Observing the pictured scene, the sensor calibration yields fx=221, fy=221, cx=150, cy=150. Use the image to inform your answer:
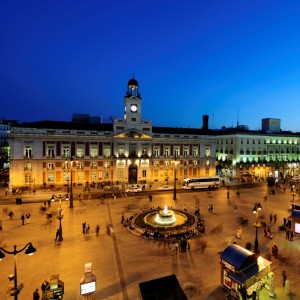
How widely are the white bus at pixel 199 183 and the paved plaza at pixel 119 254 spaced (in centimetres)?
1504

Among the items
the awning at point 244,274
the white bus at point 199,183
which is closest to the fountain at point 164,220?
the awning at point 244,274

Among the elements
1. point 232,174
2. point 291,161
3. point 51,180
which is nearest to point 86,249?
point 51,180

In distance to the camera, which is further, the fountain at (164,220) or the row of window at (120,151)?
the row of window at (120,151)

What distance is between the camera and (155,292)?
1145 cm

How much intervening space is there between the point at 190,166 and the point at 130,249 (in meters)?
42.2

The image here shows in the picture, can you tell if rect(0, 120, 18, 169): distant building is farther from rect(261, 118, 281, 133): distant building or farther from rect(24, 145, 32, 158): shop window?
rect(261, 118, 281, 133): distant building

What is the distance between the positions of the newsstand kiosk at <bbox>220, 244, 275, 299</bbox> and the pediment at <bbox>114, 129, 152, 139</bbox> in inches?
1633

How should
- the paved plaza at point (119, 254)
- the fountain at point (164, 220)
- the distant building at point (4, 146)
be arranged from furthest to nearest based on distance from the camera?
the distant building at point (4, 146), the fountain at point (164, 220), the paved plaza at point (119, 254)

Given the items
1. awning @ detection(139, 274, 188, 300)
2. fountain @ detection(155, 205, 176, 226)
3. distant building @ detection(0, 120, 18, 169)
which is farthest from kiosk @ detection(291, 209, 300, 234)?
distant building @ detection(0, 120, 18, 169)

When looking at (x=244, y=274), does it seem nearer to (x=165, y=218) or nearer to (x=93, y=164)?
(x=165, y=218)

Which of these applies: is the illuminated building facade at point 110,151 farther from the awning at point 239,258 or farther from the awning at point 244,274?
the awning at point 244,274

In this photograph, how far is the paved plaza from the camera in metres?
14.6

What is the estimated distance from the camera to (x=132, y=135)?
53.9 m

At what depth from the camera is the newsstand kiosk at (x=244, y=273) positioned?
13.1 metres
